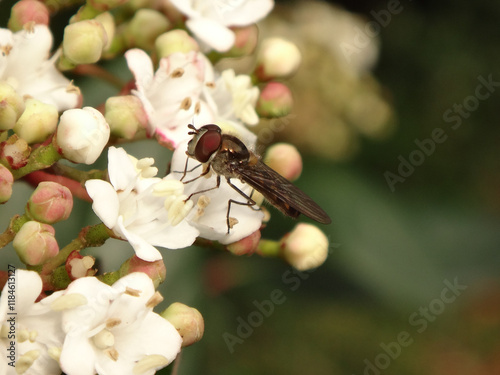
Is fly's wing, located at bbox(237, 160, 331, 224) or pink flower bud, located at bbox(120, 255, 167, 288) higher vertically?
fly's wing, located at bbox(237, 160, 331, 224)

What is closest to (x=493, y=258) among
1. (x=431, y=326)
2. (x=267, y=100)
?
(x=431, y=326)

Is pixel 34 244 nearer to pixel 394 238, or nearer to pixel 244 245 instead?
pixel 244 245

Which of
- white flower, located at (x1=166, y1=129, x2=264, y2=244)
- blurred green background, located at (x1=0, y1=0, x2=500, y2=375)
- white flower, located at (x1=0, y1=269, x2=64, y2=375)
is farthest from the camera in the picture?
blurred green background, located at (x1=0, y1=0, x2=500, y2=375)

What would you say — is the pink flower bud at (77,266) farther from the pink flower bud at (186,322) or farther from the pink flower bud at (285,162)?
the pink flower bud at (285,162)

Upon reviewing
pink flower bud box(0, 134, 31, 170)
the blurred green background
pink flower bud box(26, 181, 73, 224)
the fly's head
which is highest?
the fly's head

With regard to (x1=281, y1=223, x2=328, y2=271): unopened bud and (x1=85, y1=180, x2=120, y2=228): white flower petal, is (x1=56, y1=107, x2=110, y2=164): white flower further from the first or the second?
(x1=281, y1=223, x2=328, y2=271): unopened bud

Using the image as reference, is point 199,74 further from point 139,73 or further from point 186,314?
point 186,314

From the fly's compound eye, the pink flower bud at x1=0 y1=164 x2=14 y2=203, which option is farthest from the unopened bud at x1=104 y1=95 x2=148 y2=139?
the pink flower bud at x1=0 y1=164 x2=14 y2=203
